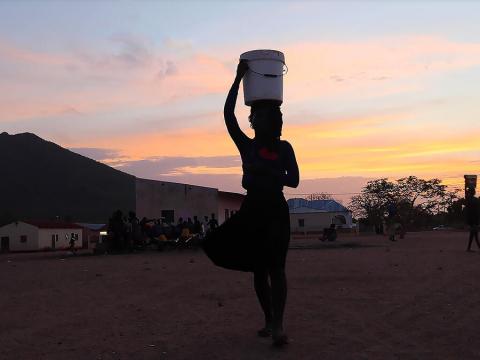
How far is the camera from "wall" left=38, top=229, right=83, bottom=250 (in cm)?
5600

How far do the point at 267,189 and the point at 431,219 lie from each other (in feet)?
280

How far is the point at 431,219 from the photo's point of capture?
85.6m

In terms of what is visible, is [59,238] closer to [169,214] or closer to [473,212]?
[169,214]

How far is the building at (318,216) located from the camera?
70.5 m

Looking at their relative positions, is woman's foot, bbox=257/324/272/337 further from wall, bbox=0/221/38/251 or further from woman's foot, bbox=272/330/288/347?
wall, bbox=0/221/38/251

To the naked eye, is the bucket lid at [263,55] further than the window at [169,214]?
No

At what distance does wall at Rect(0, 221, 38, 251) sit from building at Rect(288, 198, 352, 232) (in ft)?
92.7

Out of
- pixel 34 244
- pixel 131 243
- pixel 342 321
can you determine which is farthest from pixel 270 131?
pixel 34 244

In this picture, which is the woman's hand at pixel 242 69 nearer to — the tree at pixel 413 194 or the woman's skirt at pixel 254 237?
the woman's skirt at pixel 254 237

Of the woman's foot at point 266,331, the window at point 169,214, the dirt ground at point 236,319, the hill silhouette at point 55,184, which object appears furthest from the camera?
the hill silhouette at point 55,184

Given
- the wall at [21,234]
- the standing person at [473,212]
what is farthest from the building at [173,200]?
the standing person at [473,212]

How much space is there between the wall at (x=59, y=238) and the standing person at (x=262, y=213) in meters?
52.5

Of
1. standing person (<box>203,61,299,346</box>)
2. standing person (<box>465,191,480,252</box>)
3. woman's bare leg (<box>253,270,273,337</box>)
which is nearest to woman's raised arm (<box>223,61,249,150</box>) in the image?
standing person (<box>203,61,299,346</box>)

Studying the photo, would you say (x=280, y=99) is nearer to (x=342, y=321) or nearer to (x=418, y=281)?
(x=342, y=321)
